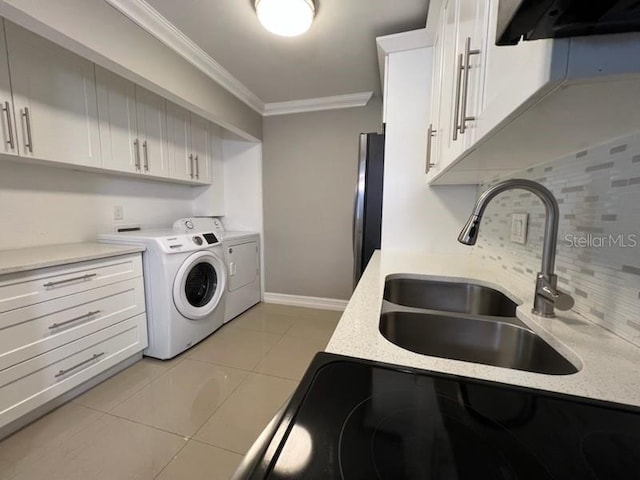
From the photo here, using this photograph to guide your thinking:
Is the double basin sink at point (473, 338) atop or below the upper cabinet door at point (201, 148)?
below

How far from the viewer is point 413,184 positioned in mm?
1795

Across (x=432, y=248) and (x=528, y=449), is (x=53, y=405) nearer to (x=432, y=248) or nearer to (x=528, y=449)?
(x=528, y=449)

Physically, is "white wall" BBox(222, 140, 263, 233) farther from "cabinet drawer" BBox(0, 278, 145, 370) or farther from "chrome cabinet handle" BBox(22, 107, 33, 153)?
"chrome cabinet handle" BBox(22, 107, 33, 153)

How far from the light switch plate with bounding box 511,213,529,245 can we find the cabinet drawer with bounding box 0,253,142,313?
2.24m

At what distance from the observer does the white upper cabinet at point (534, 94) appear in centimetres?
33

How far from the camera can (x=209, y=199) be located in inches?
122

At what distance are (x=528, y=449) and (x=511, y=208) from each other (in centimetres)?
109

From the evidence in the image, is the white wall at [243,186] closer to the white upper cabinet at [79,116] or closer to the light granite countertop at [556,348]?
the white upper cabinet at [79,116]

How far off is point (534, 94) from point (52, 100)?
2.32 metres

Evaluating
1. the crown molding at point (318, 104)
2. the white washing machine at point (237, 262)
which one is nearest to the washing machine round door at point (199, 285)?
the white washing machine at point (237, 262)

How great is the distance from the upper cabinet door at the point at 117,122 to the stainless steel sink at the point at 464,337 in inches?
86.7

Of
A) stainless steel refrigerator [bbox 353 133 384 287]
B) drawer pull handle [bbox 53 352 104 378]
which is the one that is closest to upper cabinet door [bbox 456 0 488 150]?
stainless steel refrigerator [bbox 353 133 384 287]

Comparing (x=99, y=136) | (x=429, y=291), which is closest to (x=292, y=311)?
(x=429, y=291)

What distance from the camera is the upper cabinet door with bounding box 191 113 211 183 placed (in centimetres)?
271
